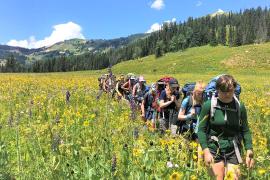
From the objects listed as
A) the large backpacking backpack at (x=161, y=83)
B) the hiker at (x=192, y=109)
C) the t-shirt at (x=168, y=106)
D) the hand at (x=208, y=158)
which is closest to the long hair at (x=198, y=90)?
the hiker at (x=192, y=109)

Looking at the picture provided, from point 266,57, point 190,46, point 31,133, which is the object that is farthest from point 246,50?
point 31,133

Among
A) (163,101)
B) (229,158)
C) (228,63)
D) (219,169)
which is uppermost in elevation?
(228,63)

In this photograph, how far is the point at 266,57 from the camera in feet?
260

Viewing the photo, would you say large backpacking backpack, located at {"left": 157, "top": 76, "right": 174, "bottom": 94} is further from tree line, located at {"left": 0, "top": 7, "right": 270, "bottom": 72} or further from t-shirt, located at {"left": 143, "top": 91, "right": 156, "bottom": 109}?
tree line, located at {"left": 0, "top": 7, "right": 270, "bottom": 72}

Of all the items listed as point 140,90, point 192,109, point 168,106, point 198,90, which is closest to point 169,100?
point 168,106

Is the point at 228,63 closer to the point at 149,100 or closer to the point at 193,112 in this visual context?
the point at 149,100

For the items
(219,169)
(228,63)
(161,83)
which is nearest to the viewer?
(219,169)

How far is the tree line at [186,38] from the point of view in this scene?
143 m

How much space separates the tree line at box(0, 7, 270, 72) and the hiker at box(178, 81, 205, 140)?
5170 inches

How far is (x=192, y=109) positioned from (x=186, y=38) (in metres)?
152

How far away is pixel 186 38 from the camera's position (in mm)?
157250

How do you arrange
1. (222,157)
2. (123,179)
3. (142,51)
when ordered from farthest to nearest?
(142,51) → (222,157) → (123,179)

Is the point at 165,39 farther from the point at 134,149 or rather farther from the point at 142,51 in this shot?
the point at 134,149

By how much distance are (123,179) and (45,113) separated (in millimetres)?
6160
